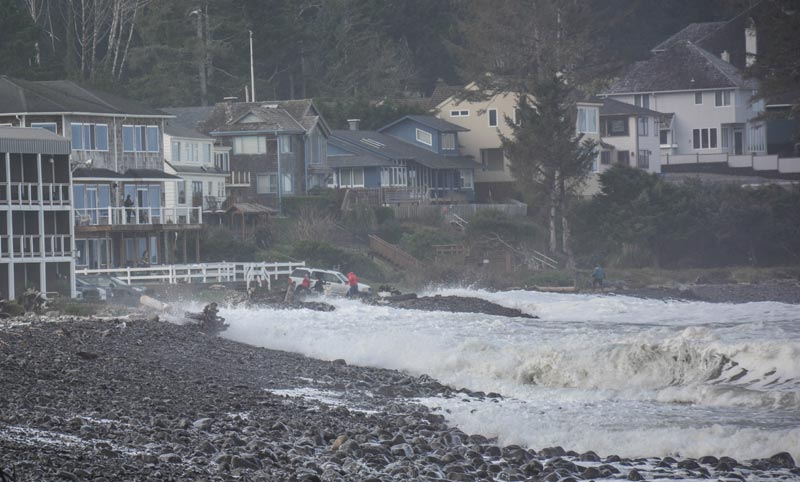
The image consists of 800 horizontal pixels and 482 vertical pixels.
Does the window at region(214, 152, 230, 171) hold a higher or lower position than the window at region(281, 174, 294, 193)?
higher

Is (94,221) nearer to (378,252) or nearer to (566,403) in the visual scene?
(378,252)

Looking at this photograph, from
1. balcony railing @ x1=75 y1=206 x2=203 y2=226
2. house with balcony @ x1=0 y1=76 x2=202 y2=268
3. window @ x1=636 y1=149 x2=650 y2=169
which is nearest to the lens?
balcony railing @ x1=75 y1=206 x2=203 y2=226

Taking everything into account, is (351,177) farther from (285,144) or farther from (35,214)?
(35,214)

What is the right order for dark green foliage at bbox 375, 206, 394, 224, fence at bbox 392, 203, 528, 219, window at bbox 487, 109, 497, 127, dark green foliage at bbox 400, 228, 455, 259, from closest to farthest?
1. dark green foliage at bbox 400, 228, 455, 259
2. dark green foliage at bbox 375, 206, 394, 224
3. fence at bbox 392, 203, 528, 219
4. window at bbox 487, 109, 497, 127

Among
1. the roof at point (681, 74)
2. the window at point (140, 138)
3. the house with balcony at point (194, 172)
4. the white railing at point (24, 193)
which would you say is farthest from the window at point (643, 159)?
the white railing at point (24, 193)

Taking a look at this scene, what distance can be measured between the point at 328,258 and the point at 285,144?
1584 cm

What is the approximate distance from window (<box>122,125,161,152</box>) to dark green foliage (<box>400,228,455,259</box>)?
42.9 feet

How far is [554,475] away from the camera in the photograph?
16.8 metres

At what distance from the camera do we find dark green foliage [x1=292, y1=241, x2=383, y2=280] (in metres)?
60.6

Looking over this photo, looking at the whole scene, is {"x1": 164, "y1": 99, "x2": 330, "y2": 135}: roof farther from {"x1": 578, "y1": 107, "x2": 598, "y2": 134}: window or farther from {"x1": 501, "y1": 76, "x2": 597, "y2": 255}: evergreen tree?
{"x1": 578, "y1": 107, "x2": 598, "y2": 134}: window

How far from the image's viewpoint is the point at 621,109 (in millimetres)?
90188

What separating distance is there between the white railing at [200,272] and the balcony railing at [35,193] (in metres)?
4.82

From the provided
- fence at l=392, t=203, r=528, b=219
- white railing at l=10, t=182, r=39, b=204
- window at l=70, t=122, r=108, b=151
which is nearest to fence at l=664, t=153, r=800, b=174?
fence at l=392, t=203, r=528, b=219

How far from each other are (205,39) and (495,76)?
19.6 metres
